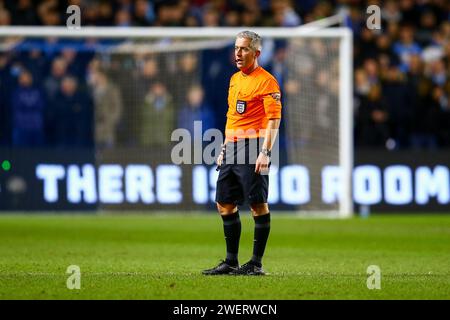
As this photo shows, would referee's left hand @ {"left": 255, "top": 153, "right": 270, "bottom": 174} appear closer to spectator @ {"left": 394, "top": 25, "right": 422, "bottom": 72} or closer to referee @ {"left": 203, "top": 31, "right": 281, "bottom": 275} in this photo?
referee @ {"left": 203, "top": 31, "right": 281, "bottom": 275}

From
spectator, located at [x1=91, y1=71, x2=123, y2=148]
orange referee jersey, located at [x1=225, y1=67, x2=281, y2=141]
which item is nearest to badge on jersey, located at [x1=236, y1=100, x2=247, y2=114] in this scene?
orange referee jersey, located at [x1=225, y1=67, x2=281, y2=141]

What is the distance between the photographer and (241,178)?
9.91 metres

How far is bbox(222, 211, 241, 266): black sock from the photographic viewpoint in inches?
398

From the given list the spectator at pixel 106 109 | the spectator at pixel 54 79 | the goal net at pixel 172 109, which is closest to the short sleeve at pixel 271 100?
the goal net at pixel 172 109

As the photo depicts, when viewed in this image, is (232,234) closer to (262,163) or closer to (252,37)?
(262,163)

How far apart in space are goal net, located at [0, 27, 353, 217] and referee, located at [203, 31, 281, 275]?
952 cm

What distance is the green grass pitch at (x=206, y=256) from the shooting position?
8.85m

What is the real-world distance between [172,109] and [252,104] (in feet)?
34.3

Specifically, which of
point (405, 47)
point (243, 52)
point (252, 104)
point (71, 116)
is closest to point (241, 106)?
point (252, 104)

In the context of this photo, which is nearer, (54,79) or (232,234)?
(232,234)

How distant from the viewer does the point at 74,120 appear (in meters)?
20.6

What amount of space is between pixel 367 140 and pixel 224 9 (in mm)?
4658

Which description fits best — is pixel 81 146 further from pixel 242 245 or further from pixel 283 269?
pixel 283 269
